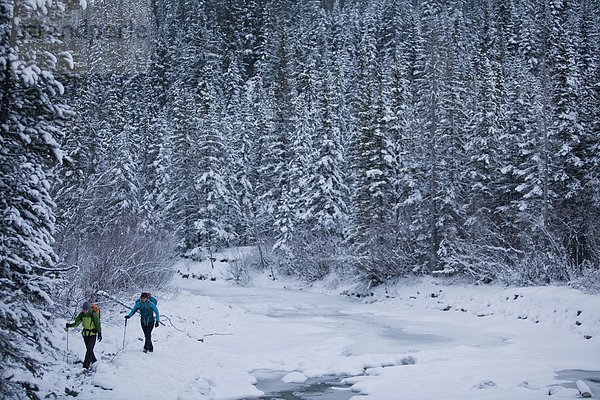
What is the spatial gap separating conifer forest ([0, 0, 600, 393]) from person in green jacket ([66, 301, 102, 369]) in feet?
3.33

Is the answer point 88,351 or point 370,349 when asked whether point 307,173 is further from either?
point 88,351

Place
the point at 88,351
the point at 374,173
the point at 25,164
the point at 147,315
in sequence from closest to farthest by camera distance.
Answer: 1. the point at 25,164
2. the point at 88,351
3. the point at 147,315
4. the point at 374,173

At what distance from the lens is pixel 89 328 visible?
10516 mm

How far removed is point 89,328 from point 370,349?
8.25 metres

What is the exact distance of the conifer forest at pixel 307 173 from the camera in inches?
319

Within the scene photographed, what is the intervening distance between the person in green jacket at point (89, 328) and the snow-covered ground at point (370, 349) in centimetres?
29

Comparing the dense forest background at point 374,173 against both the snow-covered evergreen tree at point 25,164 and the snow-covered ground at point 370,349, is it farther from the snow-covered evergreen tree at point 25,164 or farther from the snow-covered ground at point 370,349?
the snow-covered ground at point 370,349

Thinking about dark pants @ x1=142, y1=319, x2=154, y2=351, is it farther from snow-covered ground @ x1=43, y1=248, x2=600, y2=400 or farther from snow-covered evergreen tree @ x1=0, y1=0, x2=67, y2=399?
snow-covered evergreen tree @ x1=0, y1=0, x2=67, y2=399

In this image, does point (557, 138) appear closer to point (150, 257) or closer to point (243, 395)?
point (150, 257)

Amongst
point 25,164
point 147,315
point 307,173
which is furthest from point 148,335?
point 307,173

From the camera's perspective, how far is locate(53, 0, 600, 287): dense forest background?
2455cm

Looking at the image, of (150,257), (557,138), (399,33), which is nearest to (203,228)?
(150,257)

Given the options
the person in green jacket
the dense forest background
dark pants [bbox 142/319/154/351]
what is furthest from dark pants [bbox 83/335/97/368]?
the dense forest background

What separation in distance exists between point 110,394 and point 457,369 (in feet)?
24.3
